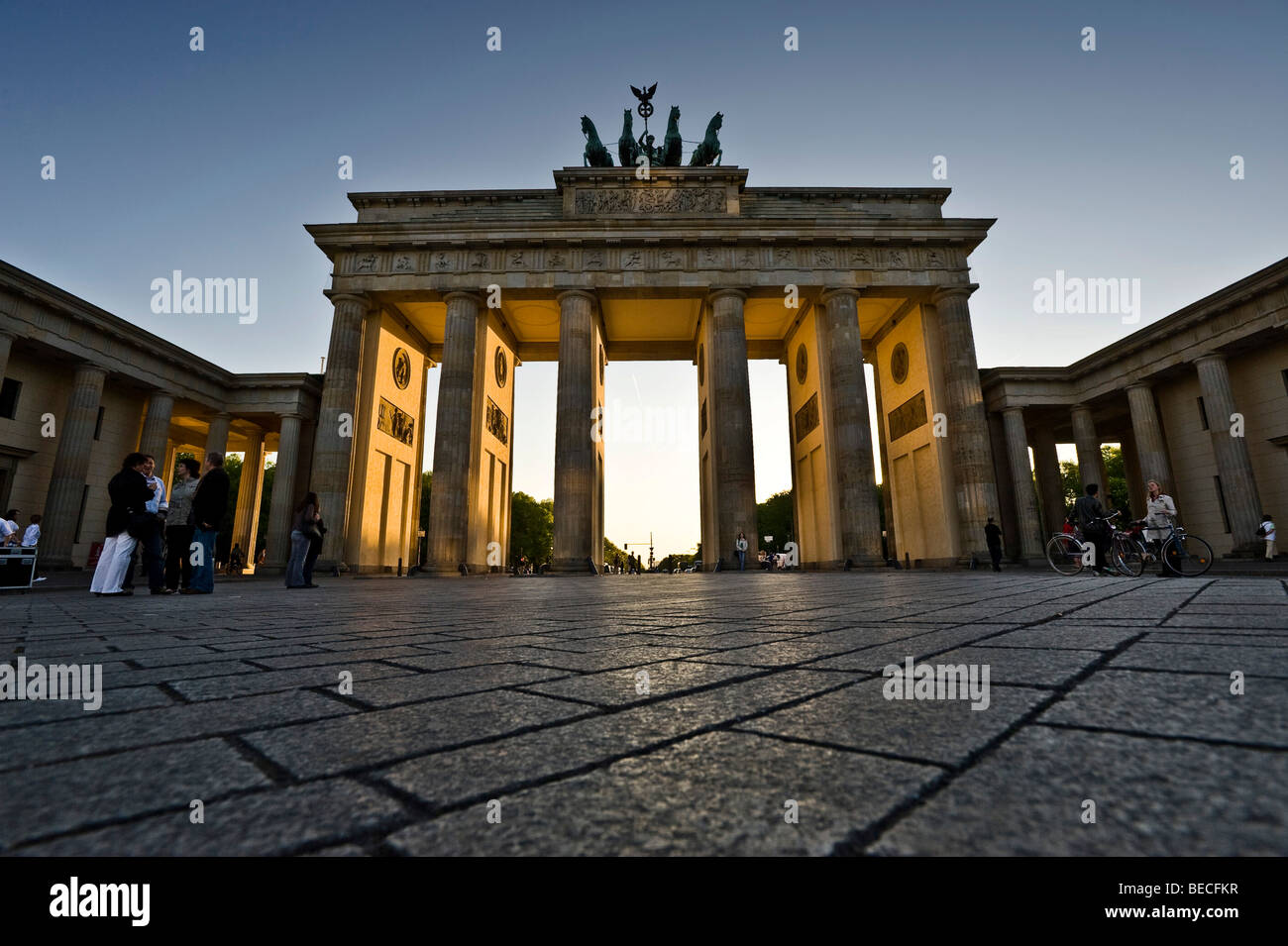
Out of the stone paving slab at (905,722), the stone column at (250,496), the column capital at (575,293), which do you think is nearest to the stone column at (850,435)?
the column capital at (575,293)

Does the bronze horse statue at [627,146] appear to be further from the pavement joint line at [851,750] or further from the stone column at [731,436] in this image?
the pavement joint line at [851,750]

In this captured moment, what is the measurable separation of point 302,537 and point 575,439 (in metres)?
9.98

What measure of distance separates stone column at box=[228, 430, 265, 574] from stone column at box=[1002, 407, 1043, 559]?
33751 mm

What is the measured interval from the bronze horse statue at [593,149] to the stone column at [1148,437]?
75.9 ft

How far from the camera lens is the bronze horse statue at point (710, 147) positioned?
23953 millimetres

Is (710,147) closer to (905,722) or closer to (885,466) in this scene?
(885,466)

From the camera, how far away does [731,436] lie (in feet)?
60.8

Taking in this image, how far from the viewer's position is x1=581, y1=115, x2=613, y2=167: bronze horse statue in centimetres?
2384

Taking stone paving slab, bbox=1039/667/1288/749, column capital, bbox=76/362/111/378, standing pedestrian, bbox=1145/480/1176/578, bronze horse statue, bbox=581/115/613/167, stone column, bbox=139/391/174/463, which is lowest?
stone paving slab, bbox=1039/667/1288/749

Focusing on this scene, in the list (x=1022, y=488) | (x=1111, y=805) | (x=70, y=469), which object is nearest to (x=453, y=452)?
(x=70, y=469)

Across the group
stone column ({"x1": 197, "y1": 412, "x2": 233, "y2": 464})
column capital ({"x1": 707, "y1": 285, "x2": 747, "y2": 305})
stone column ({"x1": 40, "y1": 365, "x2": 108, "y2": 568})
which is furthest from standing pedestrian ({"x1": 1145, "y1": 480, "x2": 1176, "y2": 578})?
stone column ({"x1": 197, "y1": 412, "x2": 233, "y2": 464})

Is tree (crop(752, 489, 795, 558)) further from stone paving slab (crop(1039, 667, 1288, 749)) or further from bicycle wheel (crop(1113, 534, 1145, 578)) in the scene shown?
stone paving slab (crop(1039, 667, 1288, 749))

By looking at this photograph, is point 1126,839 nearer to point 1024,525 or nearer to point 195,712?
point 195,712
